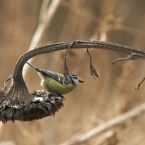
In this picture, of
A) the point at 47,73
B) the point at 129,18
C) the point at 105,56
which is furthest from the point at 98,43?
the point at 129,18

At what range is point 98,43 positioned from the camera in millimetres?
515

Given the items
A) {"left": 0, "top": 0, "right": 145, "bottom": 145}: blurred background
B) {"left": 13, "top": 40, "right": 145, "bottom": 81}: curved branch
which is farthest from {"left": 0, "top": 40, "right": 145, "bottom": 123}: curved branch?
{"left": 0, "top": 0, "right": 145, "bottom": 145}: blurred background

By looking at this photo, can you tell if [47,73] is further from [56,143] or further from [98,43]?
[56,143]

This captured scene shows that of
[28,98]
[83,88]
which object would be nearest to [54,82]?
[28,98]

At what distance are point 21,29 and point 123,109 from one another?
64cm

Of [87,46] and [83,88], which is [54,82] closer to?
Answer: [87,46]

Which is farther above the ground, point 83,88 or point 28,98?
point 83,88

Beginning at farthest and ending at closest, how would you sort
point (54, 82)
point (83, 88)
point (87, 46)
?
point (83, 88) < point (54, 82) < point (87, 46)

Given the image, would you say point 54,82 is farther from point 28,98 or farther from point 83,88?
point 83,88

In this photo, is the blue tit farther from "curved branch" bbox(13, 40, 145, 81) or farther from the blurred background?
the blurred background

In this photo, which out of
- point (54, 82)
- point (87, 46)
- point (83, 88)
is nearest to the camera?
point (87, 46)

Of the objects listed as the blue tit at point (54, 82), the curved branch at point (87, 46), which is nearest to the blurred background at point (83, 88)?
the blue tit at point (54, 82)

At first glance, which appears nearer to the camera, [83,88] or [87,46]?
[87,46]

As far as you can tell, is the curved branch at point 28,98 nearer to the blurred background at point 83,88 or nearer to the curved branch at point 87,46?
the curved branch at point 87,46
